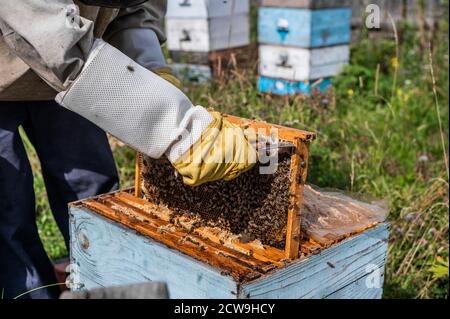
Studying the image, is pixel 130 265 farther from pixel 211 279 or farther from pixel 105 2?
pixel 105 2

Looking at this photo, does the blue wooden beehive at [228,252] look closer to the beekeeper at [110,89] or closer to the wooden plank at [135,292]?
the beekeeper at [110,89]

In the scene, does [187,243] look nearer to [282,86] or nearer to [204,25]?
[282,86]

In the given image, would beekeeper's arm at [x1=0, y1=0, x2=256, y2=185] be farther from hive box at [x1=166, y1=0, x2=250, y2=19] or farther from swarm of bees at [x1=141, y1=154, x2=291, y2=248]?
hive box at [x1=166, y1=0, x2=250, y2=19]

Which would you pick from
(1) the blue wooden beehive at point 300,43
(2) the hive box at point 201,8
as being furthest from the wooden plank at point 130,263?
(2) the hive box at point 201,8

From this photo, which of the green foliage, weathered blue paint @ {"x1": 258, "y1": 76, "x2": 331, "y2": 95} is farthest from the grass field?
weathered blue paint @ {"x1": 258, "y1": 76, "x2": 331, "y2": 95}

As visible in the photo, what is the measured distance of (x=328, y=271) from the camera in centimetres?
184

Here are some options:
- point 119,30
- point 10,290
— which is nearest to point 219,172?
point 119,30

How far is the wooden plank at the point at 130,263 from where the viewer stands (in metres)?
1.66

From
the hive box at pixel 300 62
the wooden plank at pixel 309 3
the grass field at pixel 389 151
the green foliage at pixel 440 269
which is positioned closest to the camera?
the green foliage at pixel 440 269

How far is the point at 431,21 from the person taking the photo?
659cm

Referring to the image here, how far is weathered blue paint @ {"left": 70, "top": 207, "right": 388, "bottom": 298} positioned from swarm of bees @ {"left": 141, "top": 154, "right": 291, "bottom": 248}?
0.51 ft

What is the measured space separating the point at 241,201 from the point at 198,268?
0.30 m
